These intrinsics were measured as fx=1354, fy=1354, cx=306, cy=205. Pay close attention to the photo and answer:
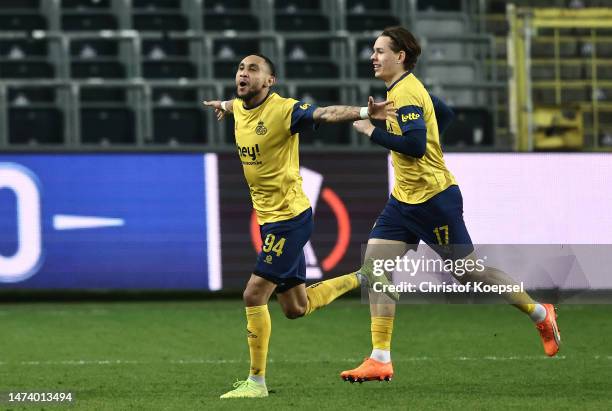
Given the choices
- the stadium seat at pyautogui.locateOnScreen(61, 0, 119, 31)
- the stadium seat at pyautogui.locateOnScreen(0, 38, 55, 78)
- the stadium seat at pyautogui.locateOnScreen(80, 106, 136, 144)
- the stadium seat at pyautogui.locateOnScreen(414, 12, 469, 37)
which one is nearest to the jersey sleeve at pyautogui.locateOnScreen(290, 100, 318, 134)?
the stadium seat at pyautogui.locateOnScreen(80, 106, 136, 144)

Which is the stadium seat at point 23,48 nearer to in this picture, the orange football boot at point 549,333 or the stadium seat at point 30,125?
the stadium seat at point 30,125

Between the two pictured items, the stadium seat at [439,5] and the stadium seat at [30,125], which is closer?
the stadium seat at [30,125]

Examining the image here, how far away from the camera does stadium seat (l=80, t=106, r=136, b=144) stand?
16.3 metres

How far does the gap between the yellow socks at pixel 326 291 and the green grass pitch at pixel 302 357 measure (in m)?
0.51

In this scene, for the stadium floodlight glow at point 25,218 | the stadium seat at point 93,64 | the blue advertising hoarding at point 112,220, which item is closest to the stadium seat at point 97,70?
the stadium seat at point 93,64

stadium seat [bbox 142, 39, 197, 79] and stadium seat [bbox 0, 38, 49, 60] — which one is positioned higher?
stadium seat [bbox 0, 38, 49, 60]

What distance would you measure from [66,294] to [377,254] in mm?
8658

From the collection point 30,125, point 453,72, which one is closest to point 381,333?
point 30,125

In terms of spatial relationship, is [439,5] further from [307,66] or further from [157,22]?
[157,22]

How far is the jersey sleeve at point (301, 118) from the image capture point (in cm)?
779

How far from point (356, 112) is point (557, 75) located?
11.7 metres

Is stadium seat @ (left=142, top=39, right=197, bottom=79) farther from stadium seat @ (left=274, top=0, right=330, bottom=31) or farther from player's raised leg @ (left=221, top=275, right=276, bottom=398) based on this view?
player's raised leg @ (left=221, top=275, right=276, bottom=398)

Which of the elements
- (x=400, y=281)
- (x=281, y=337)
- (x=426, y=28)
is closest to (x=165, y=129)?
(x=426, y=28)

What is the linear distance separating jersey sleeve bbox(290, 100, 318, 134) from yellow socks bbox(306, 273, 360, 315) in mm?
1044
